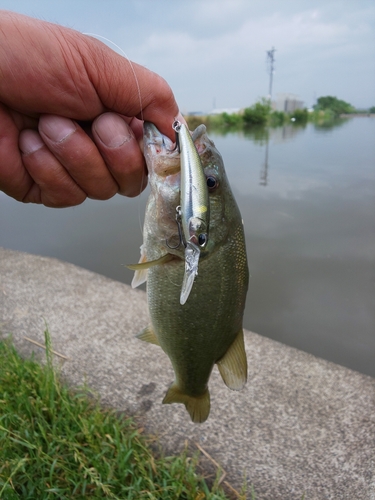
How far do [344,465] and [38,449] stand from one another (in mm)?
1836

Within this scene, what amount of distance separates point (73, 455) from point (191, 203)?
179 cm

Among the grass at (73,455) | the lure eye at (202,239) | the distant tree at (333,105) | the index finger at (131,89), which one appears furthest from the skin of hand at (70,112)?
the distant tree at (333,105)

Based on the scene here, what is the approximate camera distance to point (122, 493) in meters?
2.00

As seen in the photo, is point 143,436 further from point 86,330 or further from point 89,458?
point 86,330

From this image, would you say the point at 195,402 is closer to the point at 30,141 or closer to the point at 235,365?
the point at 235,365

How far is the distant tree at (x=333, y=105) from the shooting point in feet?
214

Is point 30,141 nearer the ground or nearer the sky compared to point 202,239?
nearer the sky

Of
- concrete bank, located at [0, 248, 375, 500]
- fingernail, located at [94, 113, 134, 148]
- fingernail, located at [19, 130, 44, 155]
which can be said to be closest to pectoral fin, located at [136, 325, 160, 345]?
fingernail, located at [94, 113, 134, 148]

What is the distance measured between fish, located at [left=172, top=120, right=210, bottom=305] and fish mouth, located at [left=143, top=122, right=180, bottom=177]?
16 centimetres

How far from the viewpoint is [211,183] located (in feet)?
4.53

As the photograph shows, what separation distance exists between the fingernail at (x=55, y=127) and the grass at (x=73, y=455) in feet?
4.82

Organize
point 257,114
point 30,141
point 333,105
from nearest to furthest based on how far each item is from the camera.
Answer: point 30,141 < point 257,114 < point 333,105

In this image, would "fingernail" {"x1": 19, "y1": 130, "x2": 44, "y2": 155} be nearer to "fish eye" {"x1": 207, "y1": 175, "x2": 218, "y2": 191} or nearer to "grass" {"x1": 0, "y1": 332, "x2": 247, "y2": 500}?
"fish eye" {"x1": 207, "y1": 175, "x2": 218, "y2": 191}

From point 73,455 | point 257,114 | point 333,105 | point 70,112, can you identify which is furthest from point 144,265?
point 333,105
